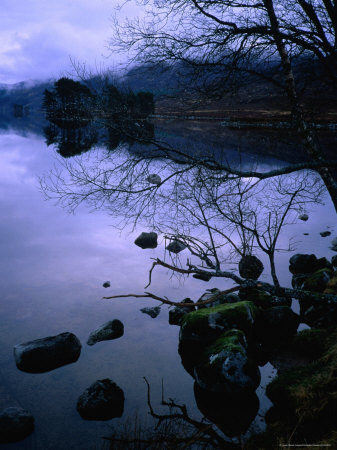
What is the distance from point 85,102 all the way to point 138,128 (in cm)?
108

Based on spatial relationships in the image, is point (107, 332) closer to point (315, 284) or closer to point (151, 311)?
point (151, 311)

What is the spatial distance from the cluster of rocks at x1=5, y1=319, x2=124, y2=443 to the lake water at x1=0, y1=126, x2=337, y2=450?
0.13m

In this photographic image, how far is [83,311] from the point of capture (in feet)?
27.0

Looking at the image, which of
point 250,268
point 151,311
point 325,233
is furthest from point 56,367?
point 325,233

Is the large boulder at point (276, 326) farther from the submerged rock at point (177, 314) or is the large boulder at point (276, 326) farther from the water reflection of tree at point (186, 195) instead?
the submerged rock at point (177, 314)

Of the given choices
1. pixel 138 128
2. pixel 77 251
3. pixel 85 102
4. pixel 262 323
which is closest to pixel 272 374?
pixel 262 323

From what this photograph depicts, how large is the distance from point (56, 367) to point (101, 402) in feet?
4.90

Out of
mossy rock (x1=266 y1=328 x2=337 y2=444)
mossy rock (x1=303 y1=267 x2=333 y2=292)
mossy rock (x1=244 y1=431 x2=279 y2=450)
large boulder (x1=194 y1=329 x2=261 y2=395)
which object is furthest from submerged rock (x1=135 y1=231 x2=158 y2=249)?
mossy rock (x1=244 y1=431 x2=279 y2=450)

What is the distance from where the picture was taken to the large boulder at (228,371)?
17.1 ft

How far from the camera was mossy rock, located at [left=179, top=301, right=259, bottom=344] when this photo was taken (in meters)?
6.45

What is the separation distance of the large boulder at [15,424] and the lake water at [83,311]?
0.34 feet

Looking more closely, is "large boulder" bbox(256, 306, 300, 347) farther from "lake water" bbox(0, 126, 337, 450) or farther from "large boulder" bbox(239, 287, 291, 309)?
"lake water" bbox(0, 126, 337, 450)

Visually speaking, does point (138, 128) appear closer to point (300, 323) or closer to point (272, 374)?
point (272, 374)

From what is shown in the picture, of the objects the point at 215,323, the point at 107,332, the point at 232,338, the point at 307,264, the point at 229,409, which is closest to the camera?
the point at 229,409
